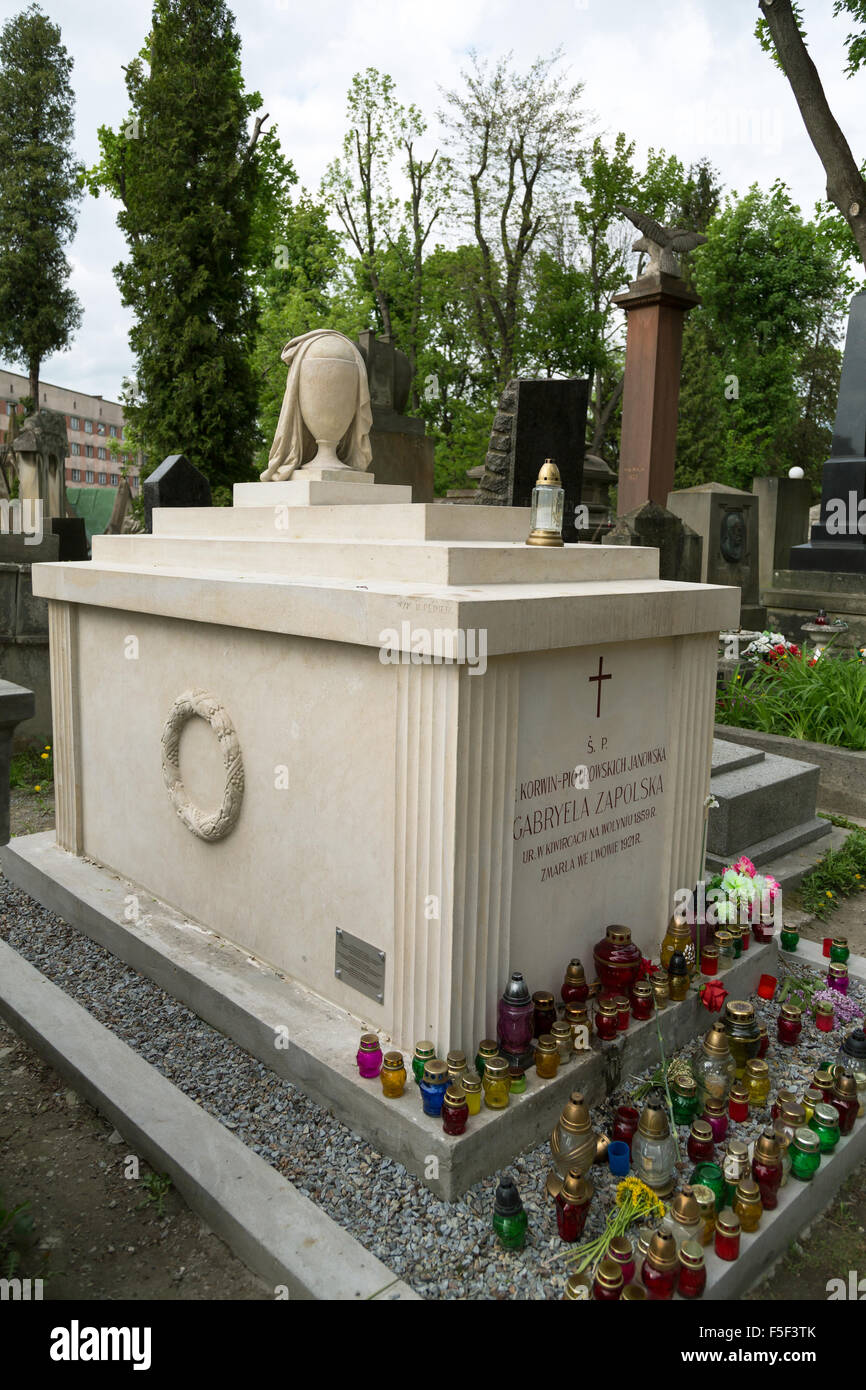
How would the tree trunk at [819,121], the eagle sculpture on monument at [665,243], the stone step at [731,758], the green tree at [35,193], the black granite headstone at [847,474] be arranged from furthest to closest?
the green tree at [35,193] → the eagle sculpture on monument at [665,243] → the black granite headstone at [847,474] → the tree trunk at [819,121] → the stone step at [731,758]

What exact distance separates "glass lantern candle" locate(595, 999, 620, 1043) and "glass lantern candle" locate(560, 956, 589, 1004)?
80mm

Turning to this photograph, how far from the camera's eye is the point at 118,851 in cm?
494

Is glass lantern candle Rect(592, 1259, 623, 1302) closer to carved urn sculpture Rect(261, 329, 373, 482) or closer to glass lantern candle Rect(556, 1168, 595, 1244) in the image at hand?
glass lantern candle Rect(556, 1168, 595, 1244)

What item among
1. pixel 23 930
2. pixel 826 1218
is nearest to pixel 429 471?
pixel 23 930

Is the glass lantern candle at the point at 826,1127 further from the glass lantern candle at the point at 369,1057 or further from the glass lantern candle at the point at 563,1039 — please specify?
the glass lantern candle at the point at 369,1057

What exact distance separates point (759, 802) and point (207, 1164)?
380 centimetres

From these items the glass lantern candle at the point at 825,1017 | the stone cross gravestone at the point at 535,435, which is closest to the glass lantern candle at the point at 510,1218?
the glass lantern candle at the point at 825,1017

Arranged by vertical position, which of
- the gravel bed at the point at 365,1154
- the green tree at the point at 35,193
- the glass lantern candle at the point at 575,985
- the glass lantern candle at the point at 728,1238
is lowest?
the gravel bed at the point at 365,1154

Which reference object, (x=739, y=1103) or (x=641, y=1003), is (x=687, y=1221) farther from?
(x=641, y=1003)

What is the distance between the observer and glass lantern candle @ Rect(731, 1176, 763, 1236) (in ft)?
8.85

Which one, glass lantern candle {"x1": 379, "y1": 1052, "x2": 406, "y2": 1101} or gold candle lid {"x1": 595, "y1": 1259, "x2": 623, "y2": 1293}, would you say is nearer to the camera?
gold candle lid {"x1": 595, "y1": 1259, "x2": 623, "y2": 1293}

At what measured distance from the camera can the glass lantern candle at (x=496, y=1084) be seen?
2986mm

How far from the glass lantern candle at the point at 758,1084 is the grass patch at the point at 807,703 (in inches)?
170

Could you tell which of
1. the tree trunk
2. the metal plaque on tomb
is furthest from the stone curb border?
the tree trunk
